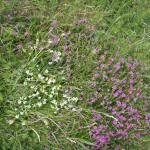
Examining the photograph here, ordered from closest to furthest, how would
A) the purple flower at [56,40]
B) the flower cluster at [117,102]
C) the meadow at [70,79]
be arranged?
1. the meadow at [70,79]
2. the flower cluster at [117,102]
3. the purple flower at [56,40]

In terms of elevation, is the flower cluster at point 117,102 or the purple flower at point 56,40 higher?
the purple flower at point 56,40

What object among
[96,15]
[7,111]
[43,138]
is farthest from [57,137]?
[96,15]

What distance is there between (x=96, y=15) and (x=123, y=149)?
58.0 inches

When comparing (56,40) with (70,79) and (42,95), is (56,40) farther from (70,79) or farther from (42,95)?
(42,95)

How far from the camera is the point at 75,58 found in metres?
3.96

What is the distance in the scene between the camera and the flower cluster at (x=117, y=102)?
3.67 metres

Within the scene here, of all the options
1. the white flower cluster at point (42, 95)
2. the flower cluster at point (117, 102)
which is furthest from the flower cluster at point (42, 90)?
the flower cluster at point (117, 102)

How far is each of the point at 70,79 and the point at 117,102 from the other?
0.48m

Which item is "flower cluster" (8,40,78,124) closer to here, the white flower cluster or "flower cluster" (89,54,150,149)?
the white flower cluster

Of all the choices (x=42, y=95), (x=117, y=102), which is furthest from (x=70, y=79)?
(x=117, y=102)

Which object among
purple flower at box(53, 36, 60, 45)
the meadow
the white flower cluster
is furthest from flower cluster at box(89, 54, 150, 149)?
purple flower at box(53, 36, 60, 45)

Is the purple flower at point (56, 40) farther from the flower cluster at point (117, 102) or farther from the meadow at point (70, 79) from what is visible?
the flower cluster at point (117, 102)

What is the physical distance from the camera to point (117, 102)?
12.3ft

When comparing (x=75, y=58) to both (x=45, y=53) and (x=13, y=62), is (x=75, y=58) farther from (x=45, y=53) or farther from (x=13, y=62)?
(x=13, y=62)
